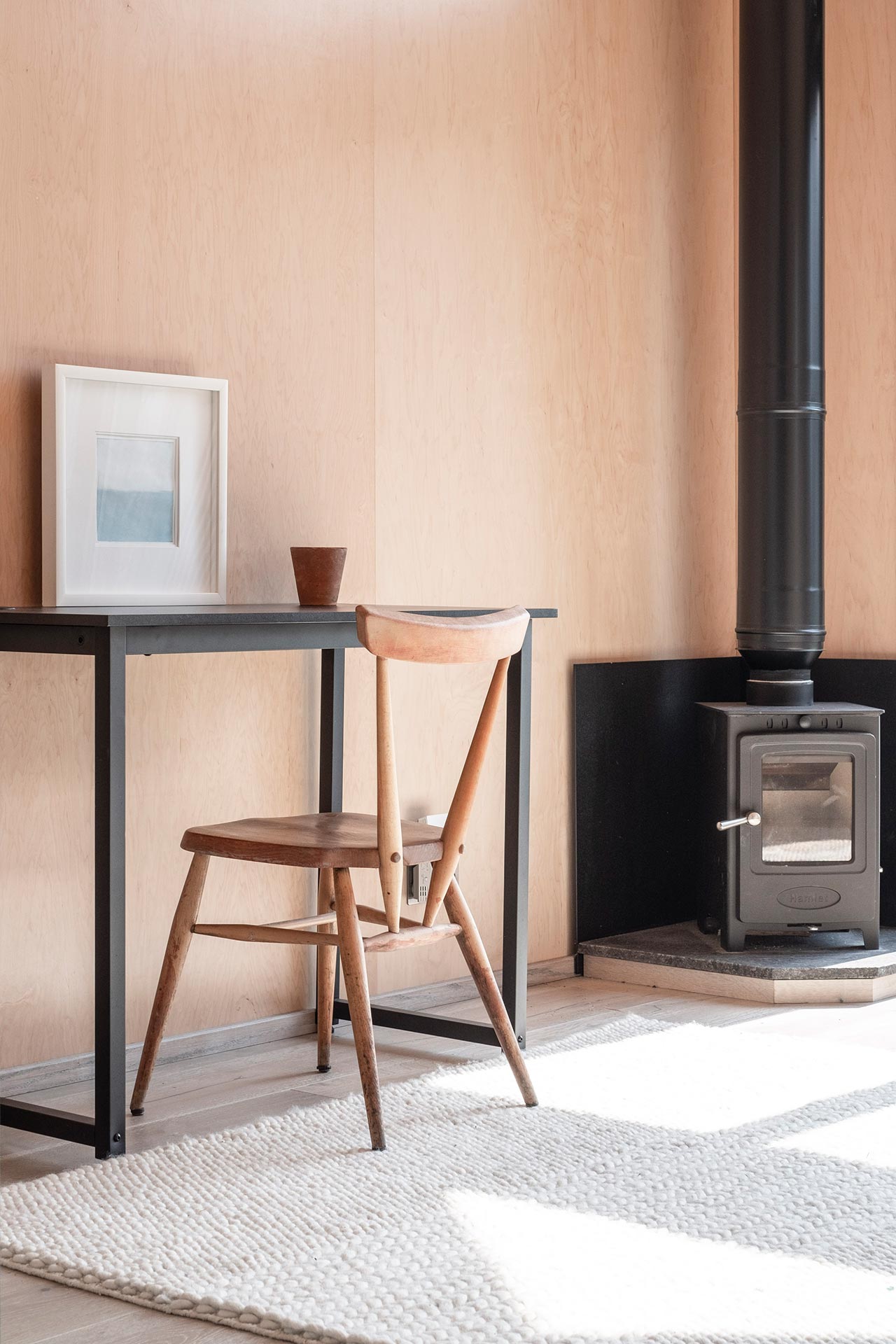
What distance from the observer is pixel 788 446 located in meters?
3.66

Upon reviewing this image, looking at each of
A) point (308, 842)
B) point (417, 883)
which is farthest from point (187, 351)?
point (417, 883)

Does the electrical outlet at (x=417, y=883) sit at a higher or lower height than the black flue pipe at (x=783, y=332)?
lower

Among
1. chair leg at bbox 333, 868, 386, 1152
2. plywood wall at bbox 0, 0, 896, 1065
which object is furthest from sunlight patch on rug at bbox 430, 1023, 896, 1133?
plywood wall at bbox 0, 0, 896, 1065

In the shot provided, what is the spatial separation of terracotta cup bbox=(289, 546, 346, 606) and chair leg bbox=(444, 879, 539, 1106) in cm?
61

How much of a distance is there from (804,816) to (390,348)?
137cm

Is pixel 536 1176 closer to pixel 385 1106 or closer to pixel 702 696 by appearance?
pixel 385 1106

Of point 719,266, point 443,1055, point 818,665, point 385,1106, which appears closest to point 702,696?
point 818,665

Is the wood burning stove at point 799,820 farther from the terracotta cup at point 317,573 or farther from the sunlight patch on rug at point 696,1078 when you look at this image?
the terracotta cup at point 317,573

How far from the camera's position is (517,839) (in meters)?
2.90

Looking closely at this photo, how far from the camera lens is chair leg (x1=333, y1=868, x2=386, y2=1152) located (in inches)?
92.0

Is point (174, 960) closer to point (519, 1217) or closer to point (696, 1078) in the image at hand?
point (519, 1217)

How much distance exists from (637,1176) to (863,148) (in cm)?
277

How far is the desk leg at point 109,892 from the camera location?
2260 millimetres

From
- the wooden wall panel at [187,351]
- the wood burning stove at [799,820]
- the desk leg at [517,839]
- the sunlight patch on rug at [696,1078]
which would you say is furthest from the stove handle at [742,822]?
the wooden wall panel at [187,351]
